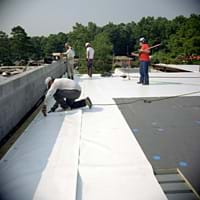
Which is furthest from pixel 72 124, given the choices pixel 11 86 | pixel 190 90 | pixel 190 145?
pixel 190 90

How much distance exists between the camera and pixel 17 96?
11.9 feet

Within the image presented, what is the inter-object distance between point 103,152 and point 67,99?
181 cm

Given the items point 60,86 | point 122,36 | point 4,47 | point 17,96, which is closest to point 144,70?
point 60,86

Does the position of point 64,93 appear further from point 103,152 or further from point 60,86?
point 103,152

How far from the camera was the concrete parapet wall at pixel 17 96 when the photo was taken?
10.1 ft

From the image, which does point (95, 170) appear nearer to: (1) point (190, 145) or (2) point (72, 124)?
(1) point (190, 145)

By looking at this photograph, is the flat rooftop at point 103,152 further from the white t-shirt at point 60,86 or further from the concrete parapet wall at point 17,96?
the white t-shirt at point 60,86

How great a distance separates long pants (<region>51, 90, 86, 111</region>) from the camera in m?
4.26

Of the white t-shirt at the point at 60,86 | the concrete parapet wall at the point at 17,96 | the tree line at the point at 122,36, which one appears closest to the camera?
the tree line at the point at 122,36

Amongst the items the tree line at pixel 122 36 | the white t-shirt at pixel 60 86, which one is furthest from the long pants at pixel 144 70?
the tree line at pixel 122 36

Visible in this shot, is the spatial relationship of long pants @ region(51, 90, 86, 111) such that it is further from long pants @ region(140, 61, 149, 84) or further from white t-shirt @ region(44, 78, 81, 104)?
long pants @ region(140, 61, 149, 84)

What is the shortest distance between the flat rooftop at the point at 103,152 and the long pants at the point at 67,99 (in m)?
0.17

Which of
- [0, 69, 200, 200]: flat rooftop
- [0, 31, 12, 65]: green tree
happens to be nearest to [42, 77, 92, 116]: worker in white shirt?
[0, 69, 200, 200]: flat rooftop

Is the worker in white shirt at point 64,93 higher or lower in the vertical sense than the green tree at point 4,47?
lower
